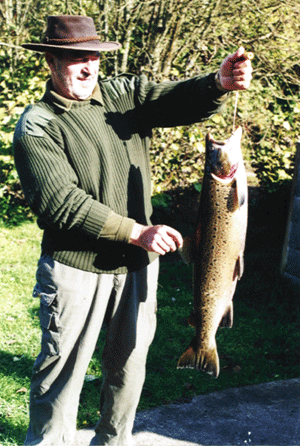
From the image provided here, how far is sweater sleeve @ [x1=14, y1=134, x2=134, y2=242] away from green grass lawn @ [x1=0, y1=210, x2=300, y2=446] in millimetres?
1678

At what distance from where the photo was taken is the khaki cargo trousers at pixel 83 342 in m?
2.76

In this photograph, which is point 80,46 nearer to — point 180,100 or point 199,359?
point 180,100

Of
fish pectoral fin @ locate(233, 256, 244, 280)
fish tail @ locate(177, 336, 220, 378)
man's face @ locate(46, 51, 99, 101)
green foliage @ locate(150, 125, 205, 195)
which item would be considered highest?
man's face @ locate(46, 51, 99, 101)

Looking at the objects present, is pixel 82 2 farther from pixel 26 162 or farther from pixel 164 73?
pixel 26 162

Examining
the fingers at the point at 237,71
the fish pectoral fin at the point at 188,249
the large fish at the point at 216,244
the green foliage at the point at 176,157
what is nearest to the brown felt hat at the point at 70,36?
the fingers at the point at 237,71

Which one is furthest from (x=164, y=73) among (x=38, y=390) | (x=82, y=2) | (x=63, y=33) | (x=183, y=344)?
(x=38, y=390)

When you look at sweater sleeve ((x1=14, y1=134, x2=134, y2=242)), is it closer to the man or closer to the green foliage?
the man

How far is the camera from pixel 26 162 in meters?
2.57

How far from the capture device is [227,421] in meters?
3.67

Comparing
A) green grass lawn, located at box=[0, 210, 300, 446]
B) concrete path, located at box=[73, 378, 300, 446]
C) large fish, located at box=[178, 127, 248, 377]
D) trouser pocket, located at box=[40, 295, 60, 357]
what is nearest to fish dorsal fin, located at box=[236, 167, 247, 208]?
large fish, located at box=[178, 127, 248, 377]

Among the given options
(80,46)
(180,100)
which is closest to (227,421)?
(180,100)

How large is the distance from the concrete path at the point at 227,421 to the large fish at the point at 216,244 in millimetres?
945

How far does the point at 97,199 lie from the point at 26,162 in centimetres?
41

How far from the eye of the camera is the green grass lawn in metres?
3.95
